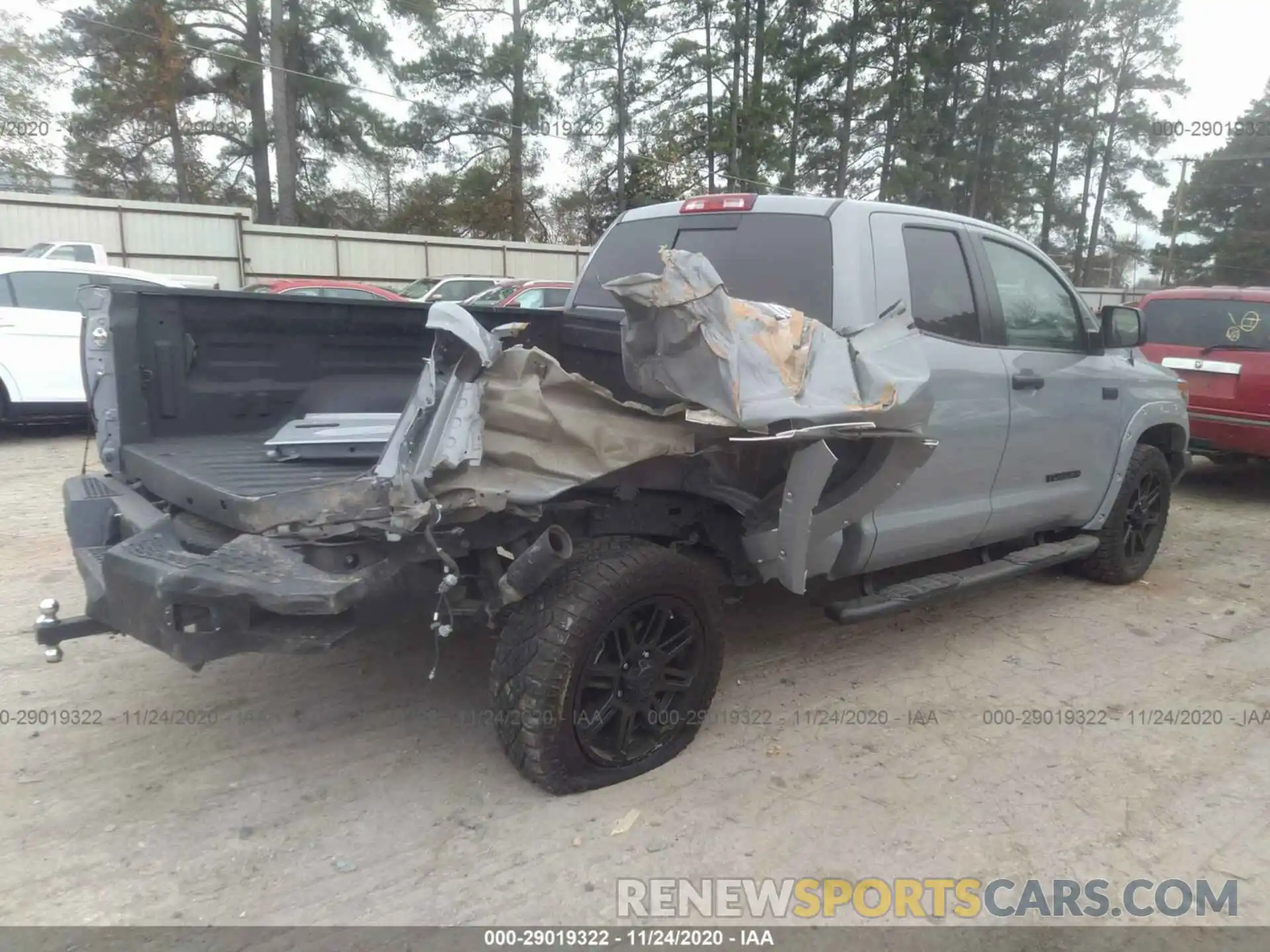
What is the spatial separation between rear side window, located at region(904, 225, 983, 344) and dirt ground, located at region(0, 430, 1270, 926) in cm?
163

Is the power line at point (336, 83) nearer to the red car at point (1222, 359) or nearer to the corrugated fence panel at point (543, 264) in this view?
the corrugated fence panel at point (543, 264)

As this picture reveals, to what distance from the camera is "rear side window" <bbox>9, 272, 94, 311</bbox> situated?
28.5ft

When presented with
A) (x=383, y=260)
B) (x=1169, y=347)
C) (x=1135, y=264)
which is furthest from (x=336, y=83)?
(x=1135, y=264)

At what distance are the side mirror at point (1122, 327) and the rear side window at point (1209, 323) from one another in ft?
8.58

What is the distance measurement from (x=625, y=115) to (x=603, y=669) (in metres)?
30.0

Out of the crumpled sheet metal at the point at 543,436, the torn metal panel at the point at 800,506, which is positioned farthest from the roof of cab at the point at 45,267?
the torn metal panel at the point at 800,506

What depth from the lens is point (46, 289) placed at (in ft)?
28.8

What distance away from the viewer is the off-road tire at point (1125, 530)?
5.23 meters

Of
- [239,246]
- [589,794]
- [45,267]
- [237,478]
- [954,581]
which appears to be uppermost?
[239,246]

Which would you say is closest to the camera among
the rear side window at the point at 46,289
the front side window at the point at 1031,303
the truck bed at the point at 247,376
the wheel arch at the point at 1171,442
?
the truck bed at the point at 247,376

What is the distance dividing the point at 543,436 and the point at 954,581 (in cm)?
238

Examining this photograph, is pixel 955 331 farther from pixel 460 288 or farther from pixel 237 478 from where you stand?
pixel 460 288

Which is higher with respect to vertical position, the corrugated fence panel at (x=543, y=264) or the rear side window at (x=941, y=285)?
the corrugated fence panel at (x=543, y=264)

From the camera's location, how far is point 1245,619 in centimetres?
503
